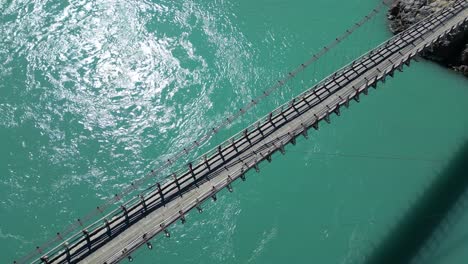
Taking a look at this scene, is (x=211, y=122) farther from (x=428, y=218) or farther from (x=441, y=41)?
(x=441, y=41)

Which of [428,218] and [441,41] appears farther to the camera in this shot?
[441,41]

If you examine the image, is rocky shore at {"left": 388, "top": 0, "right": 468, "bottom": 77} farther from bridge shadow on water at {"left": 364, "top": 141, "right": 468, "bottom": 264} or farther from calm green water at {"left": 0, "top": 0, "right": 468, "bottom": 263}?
bridge shadow on water at {"left": 364, "top": 141, "right": 468, "bottom": 264}

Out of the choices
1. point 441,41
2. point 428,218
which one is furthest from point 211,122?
point 441,41

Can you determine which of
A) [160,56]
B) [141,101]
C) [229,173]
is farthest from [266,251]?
[160,56]

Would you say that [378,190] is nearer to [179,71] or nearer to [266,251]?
[266,251]

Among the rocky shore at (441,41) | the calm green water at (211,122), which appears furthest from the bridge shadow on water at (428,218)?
the rocky shore at (441,41)
